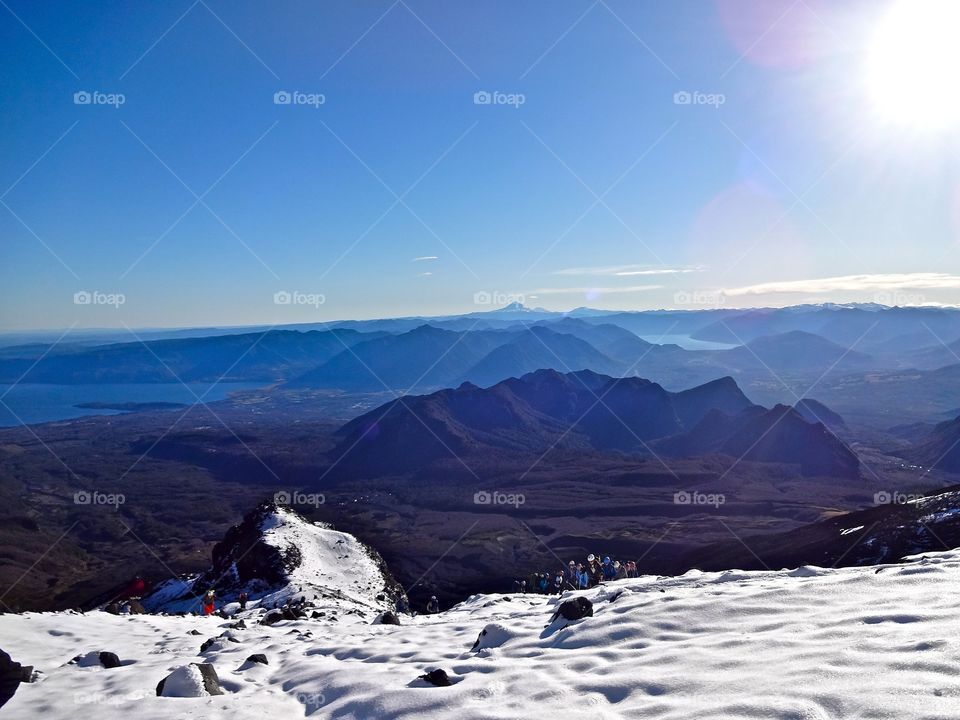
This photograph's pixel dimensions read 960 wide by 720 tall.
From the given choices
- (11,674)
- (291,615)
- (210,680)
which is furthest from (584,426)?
(210,680)

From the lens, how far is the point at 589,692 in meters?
6.53

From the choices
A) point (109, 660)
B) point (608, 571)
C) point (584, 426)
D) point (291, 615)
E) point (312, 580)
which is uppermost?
point (584, 426)

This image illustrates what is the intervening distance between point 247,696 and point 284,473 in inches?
4463

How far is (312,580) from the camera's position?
3195 centimetres

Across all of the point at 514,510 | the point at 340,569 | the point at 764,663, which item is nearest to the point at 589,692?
the point at 764,663

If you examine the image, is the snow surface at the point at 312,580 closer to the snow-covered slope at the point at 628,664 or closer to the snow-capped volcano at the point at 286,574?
the snow-capped volcano at the point at 286,574

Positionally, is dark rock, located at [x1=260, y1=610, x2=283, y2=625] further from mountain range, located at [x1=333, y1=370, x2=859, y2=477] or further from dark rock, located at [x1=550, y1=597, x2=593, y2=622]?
mountain range, located at [x1=333, y1=370, x2=859, y2=477]

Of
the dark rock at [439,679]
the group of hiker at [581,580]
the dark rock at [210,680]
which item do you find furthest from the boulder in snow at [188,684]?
the group of hiker at [581,580]

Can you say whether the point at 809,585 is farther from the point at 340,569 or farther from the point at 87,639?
the point at 340,569

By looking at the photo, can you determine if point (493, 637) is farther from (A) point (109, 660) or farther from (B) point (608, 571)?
(B) point (608, 571)

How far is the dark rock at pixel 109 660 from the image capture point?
1148 centimetres

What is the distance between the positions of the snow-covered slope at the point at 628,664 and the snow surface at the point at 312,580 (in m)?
15.2

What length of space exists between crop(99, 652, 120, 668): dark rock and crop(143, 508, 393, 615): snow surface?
14.2m

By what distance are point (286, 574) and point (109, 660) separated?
2129 cm
